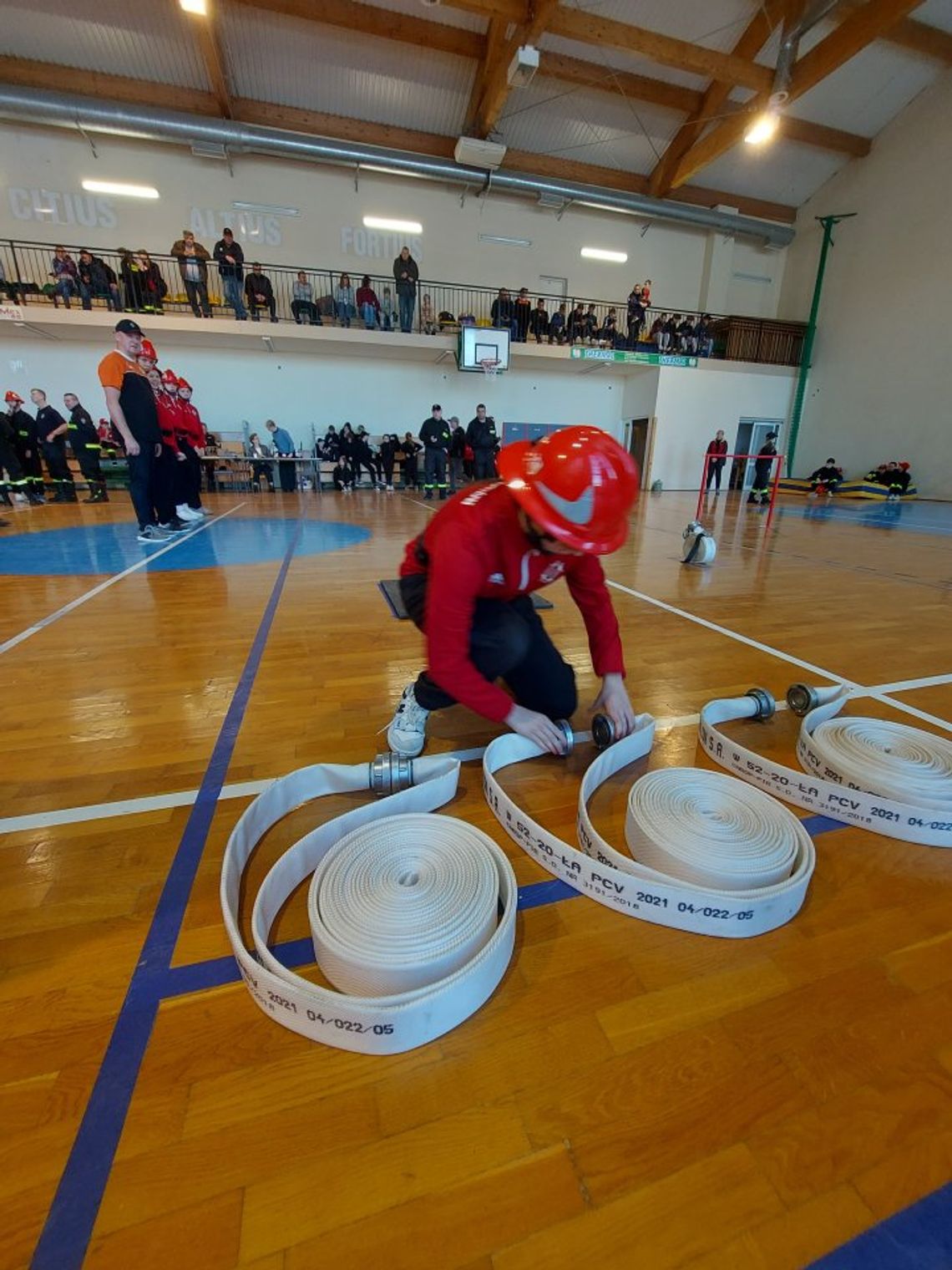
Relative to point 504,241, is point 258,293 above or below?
below

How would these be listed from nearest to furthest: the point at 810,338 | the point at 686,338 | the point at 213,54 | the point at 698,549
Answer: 1. the point at 698,549
2. the point at 213,54
3. the point at 686,338
4. the point at 810,338

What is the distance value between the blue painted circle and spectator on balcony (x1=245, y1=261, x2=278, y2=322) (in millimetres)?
7725

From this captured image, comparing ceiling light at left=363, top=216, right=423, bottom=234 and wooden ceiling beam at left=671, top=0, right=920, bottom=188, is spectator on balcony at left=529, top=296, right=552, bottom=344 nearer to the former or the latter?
ceiling light at left=363, top=216, right=423, bottom=234

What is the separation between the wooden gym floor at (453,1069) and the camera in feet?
2.34

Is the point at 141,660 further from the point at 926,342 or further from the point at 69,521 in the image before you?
the point at 926,342

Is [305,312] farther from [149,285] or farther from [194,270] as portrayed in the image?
[149,285]

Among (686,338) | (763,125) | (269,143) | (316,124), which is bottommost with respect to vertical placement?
(686,338)

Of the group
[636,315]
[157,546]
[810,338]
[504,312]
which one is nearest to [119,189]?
[504,312]

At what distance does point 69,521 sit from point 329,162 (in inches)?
442

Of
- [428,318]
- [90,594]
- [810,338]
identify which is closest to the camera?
[90,594]

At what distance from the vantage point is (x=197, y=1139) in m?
0.80

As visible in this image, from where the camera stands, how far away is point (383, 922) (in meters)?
1.08

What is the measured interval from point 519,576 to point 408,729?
2.10 ft

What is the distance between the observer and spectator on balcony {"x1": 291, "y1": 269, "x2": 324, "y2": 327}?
12523 millimetres
